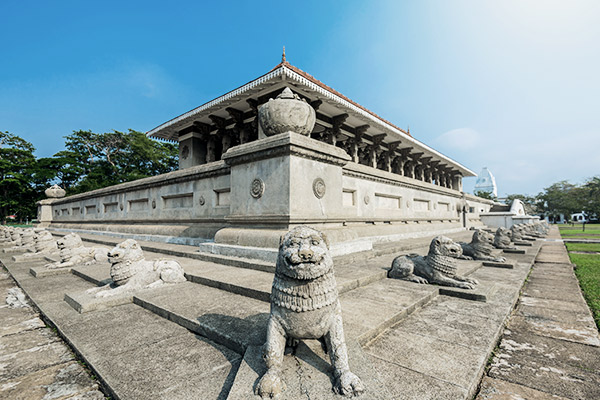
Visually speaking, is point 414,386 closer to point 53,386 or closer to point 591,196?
point 53,386

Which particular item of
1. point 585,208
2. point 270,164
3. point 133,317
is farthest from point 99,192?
point 585,208

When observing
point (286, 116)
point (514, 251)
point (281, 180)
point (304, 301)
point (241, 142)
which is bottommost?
point (514, 251)

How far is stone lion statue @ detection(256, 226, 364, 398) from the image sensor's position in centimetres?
174

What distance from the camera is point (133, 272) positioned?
3.72m

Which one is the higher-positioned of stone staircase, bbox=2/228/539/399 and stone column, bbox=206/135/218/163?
stone column, bbox=206/135/218/163

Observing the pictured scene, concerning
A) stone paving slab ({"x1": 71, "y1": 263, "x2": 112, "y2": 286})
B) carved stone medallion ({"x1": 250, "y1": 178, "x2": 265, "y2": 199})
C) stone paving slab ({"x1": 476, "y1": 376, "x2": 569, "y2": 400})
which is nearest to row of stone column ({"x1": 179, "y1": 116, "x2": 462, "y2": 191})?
carved stone medallion ({"x1": 250, "y1": 178, "x2": 265, "y2": 199})

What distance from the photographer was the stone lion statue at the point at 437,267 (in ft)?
12.4

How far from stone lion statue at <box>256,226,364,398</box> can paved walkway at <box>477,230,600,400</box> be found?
3.29ft

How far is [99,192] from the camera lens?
42.0 ft

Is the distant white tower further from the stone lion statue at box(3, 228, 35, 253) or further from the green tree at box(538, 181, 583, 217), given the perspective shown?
the stone lion statue at box(3, 228, 35, 253)

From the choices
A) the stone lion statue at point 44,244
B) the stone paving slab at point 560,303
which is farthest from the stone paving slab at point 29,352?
the stone lion statue at point 44,244

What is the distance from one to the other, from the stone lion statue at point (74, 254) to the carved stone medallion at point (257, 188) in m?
3.57

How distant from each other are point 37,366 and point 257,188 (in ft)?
12.3

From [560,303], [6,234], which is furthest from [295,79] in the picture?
[6,234]
